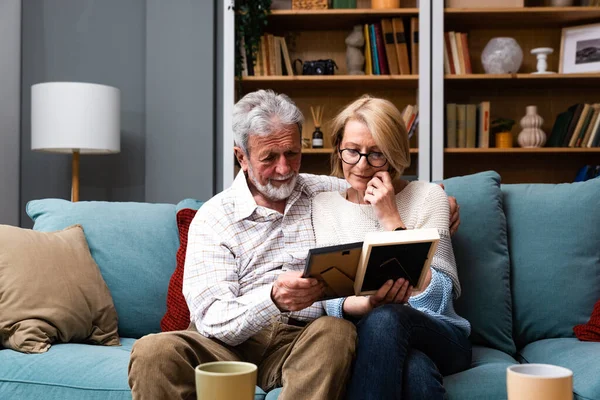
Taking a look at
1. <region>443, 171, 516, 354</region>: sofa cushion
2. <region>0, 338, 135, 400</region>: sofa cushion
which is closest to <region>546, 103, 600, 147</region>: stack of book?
<region>443, 171, 516, 354</region>: sofa cushion

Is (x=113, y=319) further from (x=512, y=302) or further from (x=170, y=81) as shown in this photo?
(x=170, y=81)

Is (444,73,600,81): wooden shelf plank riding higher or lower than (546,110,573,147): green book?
higher

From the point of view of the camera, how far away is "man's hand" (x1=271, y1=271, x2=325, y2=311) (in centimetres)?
155

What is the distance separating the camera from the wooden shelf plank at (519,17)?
3.90m

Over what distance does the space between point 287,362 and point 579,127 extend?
2.93 m

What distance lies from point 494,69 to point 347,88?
842 mm

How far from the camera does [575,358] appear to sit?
1.77 m

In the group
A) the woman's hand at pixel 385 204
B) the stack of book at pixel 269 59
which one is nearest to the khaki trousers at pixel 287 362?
the woman's hand at pixel 385 204

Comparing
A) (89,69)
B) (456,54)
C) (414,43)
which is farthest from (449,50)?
(89,69)

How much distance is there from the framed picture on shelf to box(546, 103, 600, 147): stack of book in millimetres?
209

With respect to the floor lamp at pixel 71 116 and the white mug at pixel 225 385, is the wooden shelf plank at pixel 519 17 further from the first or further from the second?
the white mug at pixel 225 385

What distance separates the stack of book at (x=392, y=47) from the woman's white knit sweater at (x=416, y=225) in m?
2.11

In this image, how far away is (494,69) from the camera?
398 cm

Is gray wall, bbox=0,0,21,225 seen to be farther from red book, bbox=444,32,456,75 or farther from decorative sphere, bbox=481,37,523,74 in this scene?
decorative sphere, bbox=481,37,523,74
